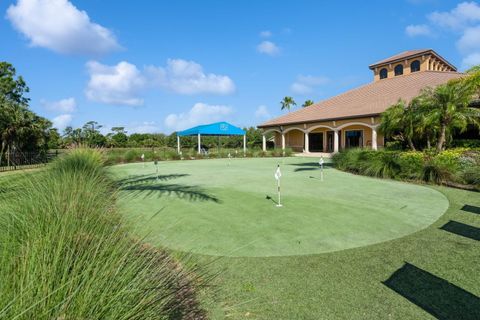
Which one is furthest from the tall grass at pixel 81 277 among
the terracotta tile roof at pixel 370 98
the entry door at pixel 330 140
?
the entry door at pixel 330 140

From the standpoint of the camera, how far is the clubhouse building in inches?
1046

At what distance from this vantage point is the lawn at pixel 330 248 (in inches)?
124

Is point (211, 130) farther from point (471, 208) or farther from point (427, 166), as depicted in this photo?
point (471, 208)

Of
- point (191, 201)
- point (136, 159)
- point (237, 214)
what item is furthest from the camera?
point (136, 159)

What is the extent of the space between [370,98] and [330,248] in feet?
93.4

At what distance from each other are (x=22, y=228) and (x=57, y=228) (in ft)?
1.91

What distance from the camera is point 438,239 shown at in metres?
5.10

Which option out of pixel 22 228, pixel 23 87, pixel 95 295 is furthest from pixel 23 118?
pixel 95 295

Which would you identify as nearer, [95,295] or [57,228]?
[95,295]

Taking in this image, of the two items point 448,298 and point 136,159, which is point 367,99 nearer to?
point 136,159

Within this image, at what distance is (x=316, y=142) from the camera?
118ft

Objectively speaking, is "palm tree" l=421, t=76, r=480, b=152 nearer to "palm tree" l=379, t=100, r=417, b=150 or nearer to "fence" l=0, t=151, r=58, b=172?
"palm tree" l=379, t=100, r=417, b=150

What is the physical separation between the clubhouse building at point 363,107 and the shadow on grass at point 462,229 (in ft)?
65.7

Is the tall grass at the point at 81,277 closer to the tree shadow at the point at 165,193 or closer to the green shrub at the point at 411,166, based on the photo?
the tree shadow at the point at 165,193
